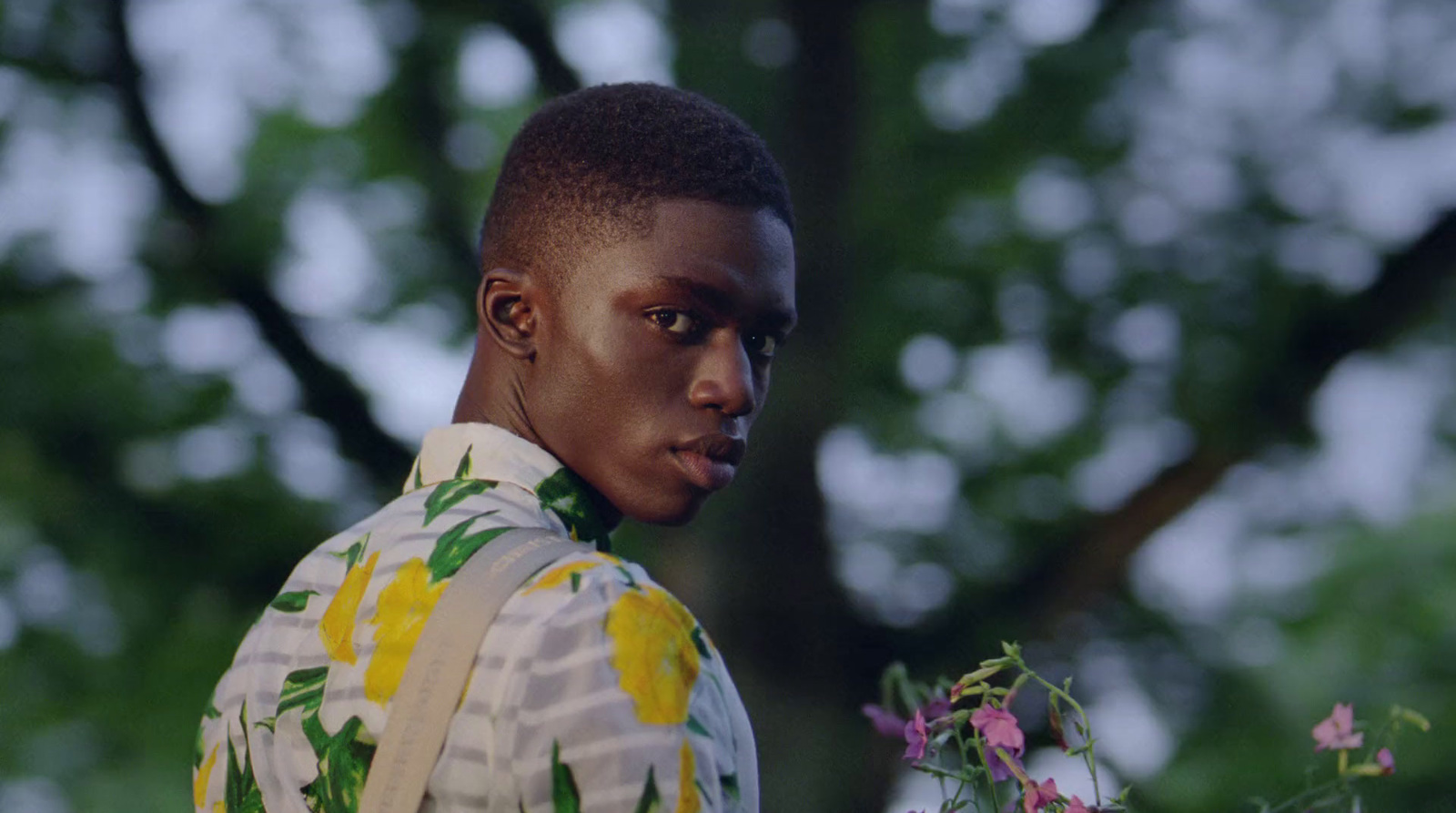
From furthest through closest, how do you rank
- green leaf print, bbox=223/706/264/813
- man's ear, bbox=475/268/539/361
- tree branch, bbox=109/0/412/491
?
1. tree branch, bbox=109/0/412/491
2. man's ear, bbox=475/268/539/361
3. green leaf print, bbox=223/706/264/813

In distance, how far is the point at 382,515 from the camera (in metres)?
1.65

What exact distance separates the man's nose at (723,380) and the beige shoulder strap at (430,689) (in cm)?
38

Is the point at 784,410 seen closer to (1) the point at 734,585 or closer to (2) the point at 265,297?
(1) the point at 734,585

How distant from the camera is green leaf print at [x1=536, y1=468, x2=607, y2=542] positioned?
1.68 meters

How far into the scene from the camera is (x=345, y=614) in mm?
1550

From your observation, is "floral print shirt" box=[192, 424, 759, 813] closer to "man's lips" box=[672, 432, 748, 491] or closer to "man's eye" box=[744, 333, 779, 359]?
"man's lips" box=[672, 432, 748, 491]

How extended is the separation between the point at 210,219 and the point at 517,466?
18.6ft

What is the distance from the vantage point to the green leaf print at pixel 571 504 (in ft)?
5.51

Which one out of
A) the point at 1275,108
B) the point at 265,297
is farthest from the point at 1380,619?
the point at 265,297

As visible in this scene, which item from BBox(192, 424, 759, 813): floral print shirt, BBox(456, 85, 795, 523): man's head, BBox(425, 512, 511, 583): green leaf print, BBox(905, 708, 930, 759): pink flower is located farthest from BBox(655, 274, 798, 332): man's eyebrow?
BBox(905, 708, 930, 759): pink flower

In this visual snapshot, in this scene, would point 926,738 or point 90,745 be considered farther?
point 90,745

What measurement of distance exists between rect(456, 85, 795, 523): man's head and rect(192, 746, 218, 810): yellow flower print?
52cm

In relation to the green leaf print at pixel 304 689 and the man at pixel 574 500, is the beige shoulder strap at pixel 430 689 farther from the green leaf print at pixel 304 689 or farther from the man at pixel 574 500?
the green leaf print at pixel 304 689

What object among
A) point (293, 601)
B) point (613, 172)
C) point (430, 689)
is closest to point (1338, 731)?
point (430, 689)
